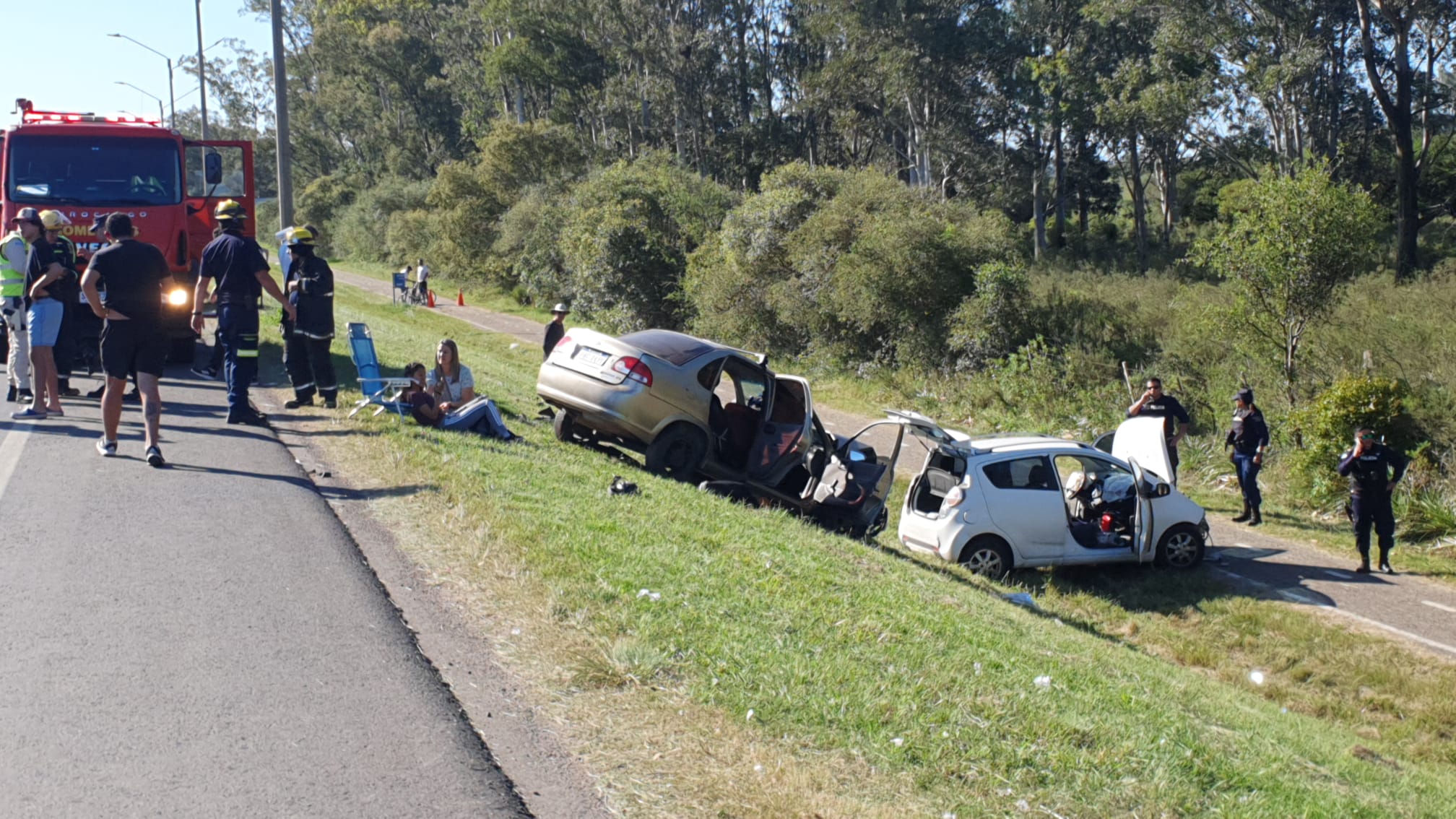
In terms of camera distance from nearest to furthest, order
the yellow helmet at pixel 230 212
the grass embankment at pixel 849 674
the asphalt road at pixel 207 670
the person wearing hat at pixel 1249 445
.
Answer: the asphalt road at pixel 207 670 < the grass embankment at pixel 849 674 < the yellow helmet at pixel 230 212 < the person wearing hat at pixel 1249 445

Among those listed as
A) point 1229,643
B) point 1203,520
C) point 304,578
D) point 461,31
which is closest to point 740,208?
point 1203,520

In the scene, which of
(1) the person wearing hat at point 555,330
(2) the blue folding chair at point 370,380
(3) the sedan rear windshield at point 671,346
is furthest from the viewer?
(1) the person wearing hat at point 555,330

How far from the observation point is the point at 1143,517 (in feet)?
38.0

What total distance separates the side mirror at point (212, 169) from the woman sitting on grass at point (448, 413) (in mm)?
4667

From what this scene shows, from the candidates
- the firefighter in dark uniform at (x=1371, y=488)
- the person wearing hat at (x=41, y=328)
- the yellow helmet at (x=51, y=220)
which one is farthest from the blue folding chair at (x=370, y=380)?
the firefighter in dark uniform at (x=1371, y=488)

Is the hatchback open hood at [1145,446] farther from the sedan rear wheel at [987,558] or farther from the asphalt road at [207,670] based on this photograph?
the asphalt road at [207,670]

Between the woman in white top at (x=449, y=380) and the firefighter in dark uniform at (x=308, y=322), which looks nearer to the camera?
the firefighter in dark uniform at (x=308, y=322)

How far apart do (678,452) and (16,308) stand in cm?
674

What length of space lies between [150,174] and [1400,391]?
15.8 metres

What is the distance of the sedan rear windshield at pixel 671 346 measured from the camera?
Answer: 11383 mm

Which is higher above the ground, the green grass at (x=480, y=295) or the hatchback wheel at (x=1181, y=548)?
the green grass at (x=480, y=295)

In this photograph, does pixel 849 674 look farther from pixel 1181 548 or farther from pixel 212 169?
pixel 212 169

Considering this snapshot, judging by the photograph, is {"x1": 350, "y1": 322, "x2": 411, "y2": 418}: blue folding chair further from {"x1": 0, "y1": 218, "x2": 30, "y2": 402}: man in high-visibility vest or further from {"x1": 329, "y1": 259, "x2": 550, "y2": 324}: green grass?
{"x1": 329, "y1": 259, "x2": 550, "y2": 324}: green grass

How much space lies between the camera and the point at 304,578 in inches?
248
